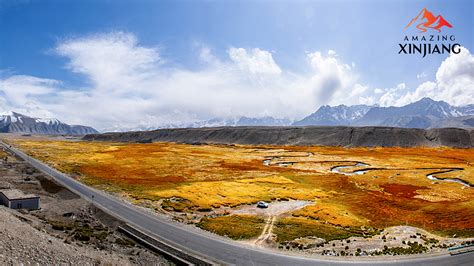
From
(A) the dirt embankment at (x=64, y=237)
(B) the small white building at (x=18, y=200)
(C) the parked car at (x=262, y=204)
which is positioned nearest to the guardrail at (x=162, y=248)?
(A) the dirt embankment at (x=64, y=237)

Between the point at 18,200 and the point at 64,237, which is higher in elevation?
the point at 18,200

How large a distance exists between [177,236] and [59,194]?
39454 mm

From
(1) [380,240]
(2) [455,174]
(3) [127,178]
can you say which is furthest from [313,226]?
(2) [455,174]

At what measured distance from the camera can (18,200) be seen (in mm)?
54312

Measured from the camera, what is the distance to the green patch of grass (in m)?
48.7

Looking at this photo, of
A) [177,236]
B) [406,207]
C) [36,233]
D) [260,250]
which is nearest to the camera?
[36,233]

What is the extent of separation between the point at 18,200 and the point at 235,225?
1460 inches

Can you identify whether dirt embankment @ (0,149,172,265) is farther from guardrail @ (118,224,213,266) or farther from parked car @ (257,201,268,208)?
parked car @ (257,201,268,208)

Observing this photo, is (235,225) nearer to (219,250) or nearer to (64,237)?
(219,250)

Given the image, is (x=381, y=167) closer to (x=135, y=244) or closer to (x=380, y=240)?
(x=380, y=240)

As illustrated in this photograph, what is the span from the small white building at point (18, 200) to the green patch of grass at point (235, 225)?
98.3 ft

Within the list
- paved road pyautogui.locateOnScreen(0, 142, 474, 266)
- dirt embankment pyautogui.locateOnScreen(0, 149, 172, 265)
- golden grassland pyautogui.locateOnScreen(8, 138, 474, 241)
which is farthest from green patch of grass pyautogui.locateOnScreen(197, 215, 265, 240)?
dirt embankment pyautogui.locateOnScreen(0, 149, 172, 265)

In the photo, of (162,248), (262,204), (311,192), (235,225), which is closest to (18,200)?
(162,248)

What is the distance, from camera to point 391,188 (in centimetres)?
9081
